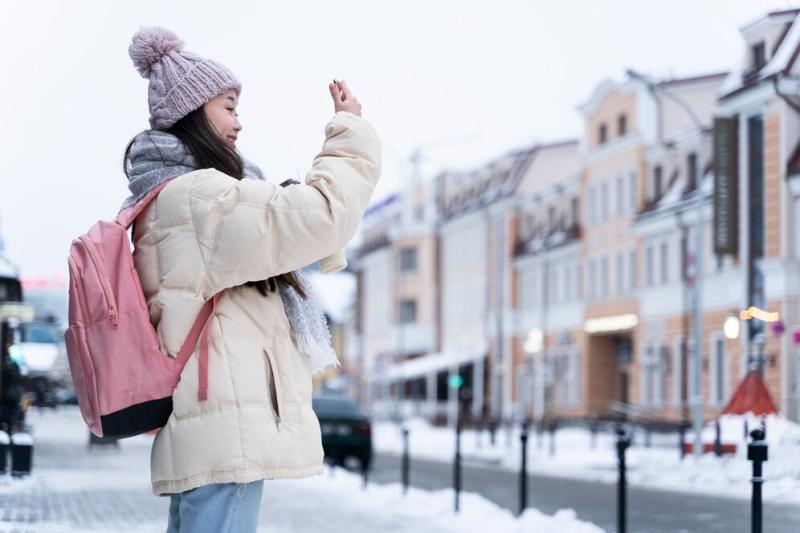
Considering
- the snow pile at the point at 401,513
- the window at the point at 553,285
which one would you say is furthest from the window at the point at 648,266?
the snow pile at the point at 401,513

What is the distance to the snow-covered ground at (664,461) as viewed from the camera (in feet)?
40.2

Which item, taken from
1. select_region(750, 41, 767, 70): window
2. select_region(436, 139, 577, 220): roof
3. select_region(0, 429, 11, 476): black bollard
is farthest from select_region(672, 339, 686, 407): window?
select_region(0, 429, 11, 476): black bollard

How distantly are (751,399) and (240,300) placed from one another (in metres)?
24.0

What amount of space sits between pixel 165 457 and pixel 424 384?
253 feet

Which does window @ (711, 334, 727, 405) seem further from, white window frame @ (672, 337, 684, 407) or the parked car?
the parked car

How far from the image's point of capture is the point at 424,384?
80.6m

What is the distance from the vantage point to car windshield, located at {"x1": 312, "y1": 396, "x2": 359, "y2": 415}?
86.4 ft

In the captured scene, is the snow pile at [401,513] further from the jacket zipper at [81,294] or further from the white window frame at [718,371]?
the white window frame at [718,371]

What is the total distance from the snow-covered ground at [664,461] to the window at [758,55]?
965 centimetres

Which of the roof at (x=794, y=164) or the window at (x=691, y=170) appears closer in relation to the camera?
the roof at (x=794, y=164)

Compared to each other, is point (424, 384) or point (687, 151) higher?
point (687, 151)

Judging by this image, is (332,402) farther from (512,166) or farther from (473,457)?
(512,166)

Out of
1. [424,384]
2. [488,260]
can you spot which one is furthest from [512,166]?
[424,384]

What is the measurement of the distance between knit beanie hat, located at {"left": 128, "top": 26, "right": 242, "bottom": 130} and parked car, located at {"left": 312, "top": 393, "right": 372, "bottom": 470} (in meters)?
20.9
